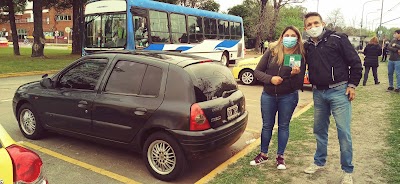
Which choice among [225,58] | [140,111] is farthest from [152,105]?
[225,58]

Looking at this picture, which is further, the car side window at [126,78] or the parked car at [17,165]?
the car side window at [126,78]

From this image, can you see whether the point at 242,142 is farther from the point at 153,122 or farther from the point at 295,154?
the point at 153,122

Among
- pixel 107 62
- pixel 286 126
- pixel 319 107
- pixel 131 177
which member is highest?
pixel 107 62

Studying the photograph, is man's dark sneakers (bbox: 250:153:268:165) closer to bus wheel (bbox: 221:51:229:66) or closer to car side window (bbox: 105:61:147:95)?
car side window (bbox: 105:61:147:95)

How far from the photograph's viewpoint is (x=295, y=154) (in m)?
4.58

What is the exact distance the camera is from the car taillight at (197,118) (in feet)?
12.1

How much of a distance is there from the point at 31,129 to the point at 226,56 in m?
16.1

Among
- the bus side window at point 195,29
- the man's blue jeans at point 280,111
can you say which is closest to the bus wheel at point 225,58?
the bus side window at point 195,29

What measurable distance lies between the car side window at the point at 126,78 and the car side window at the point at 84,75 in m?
0.26

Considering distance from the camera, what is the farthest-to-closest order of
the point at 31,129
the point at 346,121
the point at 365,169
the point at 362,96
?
the point at 362,96 < the point at 31,129 < the point at 365,169 < the point at 346,121

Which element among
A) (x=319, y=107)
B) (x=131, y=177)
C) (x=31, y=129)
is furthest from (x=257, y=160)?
(x=31, y=129)

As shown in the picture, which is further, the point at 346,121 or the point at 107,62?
the point at 107,62

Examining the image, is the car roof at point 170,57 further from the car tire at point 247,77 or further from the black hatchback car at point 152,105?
the car tire at point 247,77

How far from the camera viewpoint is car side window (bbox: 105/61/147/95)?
4141mm
